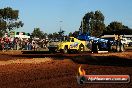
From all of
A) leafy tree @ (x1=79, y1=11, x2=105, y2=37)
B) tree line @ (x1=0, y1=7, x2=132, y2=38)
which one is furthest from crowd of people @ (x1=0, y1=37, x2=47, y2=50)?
leafy tree @ (x1=79, y1=11, x2=105, y2=37)

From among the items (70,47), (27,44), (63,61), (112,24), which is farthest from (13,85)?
(112,24)

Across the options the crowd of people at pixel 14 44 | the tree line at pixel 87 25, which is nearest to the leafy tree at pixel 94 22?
the tree line at pixel 87 25

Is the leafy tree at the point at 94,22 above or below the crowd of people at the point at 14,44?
above

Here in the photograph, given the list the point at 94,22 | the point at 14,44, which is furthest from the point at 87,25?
the point at 14,44

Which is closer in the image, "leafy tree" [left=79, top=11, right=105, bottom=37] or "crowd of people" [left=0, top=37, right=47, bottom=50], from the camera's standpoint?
"crowd of people" [left=0, top=37, right=47, bottom=50]

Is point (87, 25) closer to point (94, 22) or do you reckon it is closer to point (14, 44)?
point (94, 22)

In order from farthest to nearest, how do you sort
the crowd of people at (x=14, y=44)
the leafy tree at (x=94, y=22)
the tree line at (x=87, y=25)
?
the leafy tree at (x=94, y=22) → the tree line at (x=87, y=25) → the crowd of people at (x=14, y=44)

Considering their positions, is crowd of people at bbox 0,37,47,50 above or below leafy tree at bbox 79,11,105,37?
below

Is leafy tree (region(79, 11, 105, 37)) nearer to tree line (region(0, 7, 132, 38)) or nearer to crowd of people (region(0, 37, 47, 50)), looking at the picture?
tree line (region(0, 7, 132, 38))

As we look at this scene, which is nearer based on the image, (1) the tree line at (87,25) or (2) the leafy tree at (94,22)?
(1) the tree line at (87,25)

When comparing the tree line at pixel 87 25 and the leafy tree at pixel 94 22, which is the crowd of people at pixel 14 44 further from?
the leafy tree at pixel 94 22

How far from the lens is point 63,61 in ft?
89.2

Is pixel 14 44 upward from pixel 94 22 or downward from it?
downward

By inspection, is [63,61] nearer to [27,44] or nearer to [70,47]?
[70,47]
